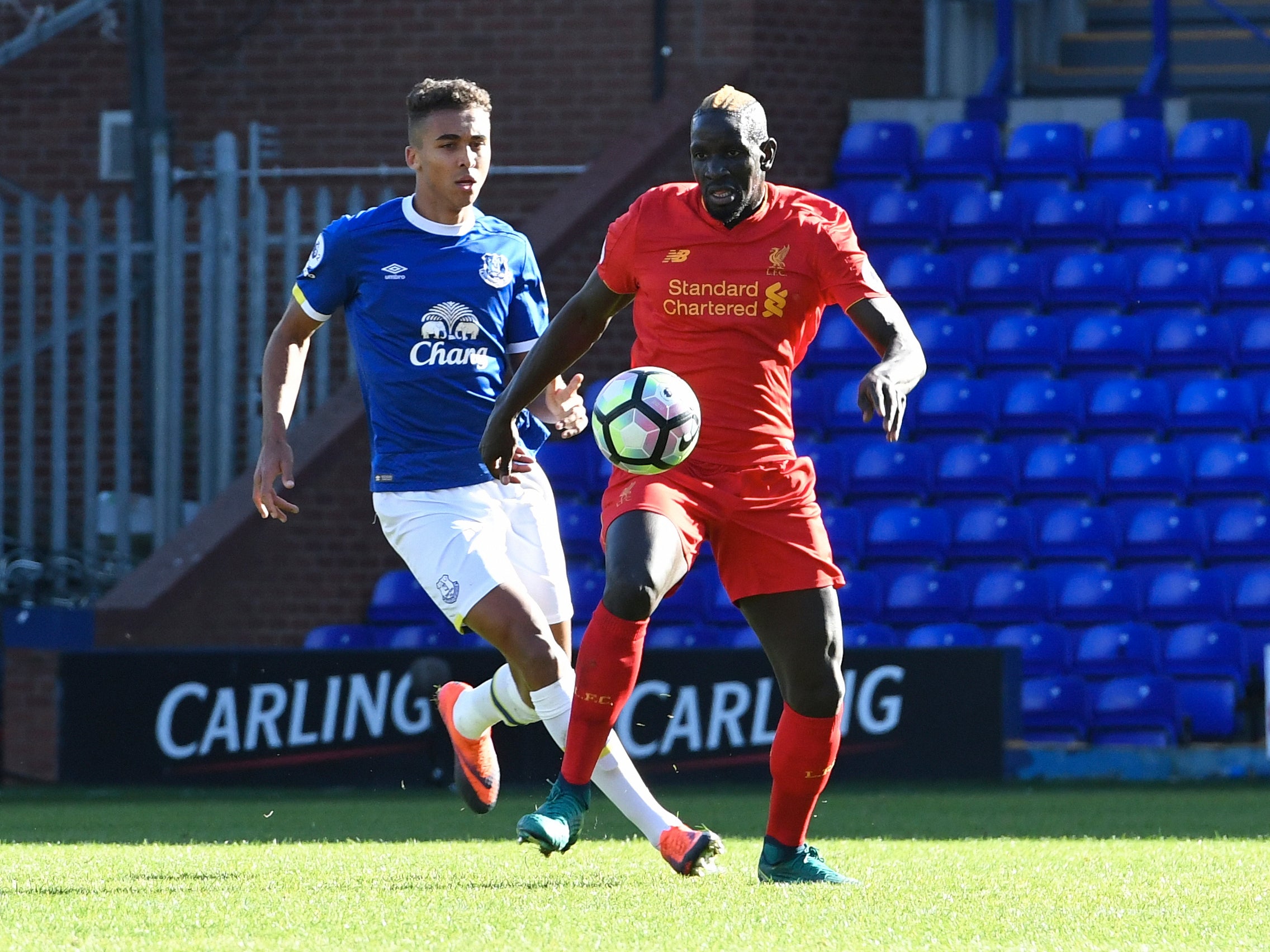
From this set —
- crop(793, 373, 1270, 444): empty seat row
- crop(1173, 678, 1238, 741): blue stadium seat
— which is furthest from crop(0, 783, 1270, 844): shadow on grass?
crop(793, 373, 1270, 444): empty seat row

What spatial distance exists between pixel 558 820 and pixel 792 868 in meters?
0.63

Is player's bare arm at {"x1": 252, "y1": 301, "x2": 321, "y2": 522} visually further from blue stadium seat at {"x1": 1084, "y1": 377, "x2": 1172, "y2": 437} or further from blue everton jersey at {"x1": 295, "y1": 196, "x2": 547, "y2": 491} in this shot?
blue stadium seat at {"x1": 1084, "y1": 377, "x2": 1172, "y2": 437}

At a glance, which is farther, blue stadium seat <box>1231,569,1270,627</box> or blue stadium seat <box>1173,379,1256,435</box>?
blue stadium seat <box>1173,379,1256,435</box>

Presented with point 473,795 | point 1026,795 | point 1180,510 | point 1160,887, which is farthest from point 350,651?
point 1160,887

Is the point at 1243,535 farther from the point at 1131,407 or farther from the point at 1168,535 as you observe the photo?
the point at 1131,407

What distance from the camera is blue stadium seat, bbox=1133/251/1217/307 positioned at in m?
12.5

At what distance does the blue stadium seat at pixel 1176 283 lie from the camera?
12547 mm

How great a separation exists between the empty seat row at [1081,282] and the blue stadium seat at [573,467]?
7.03ft

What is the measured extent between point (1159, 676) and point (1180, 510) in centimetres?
111

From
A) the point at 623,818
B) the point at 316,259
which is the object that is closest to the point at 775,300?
the point at 316,259

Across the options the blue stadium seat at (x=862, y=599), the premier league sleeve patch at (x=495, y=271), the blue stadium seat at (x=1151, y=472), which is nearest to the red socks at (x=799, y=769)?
the premier league sleeve patch at (x=495, y=271)

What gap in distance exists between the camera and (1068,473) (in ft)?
39.1

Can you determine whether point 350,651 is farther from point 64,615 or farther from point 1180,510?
point 1180,510

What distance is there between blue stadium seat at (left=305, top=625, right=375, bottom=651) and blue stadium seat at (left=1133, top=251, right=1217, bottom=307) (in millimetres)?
4953
